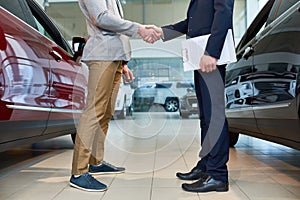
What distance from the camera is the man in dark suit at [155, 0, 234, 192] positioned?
1.44 m

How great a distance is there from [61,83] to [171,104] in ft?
21.7

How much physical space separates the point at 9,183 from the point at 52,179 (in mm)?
214

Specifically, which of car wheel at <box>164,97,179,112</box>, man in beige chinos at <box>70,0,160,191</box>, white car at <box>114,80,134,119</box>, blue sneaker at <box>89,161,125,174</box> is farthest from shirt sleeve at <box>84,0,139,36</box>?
car wheel at <box>164,97,179,112</box>

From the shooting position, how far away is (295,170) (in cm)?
193

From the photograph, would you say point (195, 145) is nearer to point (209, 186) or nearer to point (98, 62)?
point (209, 186)

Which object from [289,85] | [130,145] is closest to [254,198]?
[289,85]

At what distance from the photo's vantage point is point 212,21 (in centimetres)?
156

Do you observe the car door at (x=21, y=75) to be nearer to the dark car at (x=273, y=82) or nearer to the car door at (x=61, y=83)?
the car door at (x=61, y=83)

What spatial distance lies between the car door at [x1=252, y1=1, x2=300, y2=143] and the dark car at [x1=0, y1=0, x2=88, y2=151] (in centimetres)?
114

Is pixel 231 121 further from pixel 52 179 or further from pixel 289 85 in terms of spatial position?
pixel 52 179

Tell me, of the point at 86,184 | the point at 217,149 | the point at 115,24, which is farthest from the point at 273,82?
the point at 86,184

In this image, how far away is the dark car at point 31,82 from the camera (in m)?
1.36

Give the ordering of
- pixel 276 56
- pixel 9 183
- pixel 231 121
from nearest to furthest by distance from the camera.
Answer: pixel 276 56
pixel 9 183
pixel 231 121

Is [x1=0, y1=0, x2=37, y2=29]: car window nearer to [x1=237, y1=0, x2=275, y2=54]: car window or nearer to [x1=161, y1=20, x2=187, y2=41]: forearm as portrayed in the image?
[x1=161, y1=20, x2=187, y2=41]: forearm
